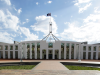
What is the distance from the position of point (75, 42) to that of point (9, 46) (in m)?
29.9

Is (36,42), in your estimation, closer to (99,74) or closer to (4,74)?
(4,74)

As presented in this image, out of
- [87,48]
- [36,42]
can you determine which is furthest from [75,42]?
[36,42]

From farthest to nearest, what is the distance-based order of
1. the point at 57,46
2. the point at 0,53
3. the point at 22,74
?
the point at 0,53 < the point at 57,46 < the point at 22,74

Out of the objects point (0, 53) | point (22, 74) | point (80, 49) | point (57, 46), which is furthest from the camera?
point (0, 53)

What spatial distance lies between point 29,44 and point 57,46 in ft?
41.4

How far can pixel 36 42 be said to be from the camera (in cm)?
2762

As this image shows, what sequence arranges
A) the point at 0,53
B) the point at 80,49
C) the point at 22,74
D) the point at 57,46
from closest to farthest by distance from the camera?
the point at 22,74 < the point at 57,46 < the point at 80,49 < the point at 0,53

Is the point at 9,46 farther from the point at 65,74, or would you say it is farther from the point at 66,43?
the point at 65,74

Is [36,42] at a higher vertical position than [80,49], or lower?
higher

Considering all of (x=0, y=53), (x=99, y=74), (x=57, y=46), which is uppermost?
(x=57, y=46)

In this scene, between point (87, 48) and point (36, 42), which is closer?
point (36, 42)

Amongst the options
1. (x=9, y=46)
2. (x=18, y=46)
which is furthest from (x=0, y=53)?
(x=18, y=46)

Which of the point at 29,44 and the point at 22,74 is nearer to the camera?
the point at 22,74

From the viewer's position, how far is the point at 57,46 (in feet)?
88.8
